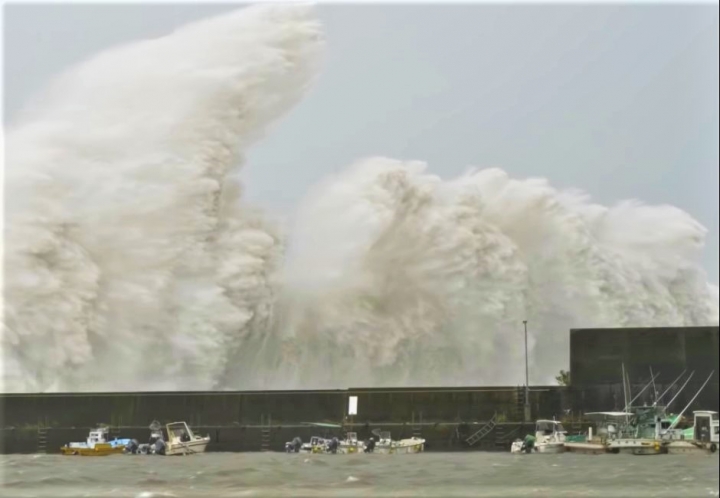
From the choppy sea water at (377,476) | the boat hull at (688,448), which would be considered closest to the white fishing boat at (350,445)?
the choppy sea water at (377,476)

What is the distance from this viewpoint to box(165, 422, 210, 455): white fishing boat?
1864 centimetres

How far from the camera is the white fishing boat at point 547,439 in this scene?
1833cm

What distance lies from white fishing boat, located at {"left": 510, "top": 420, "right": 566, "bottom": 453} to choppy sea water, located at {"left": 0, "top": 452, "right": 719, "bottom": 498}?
36 cm

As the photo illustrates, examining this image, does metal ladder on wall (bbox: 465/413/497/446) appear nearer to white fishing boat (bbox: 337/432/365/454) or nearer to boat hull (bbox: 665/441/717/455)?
white fishing boat (bbox: 337/432/365/454)

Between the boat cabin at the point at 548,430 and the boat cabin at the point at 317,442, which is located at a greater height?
the boat cabin at the point at 548,430

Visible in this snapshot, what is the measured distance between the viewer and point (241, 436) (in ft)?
61.8

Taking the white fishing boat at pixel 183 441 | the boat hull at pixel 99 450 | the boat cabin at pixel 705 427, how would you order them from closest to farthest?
the boat cabin at pixel 705 427 → the white fishing boat at pixel 183 441 → the boat hull at pixel 99 450

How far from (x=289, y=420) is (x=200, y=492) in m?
3.09

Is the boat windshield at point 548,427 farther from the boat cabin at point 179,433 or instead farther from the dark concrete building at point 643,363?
the boat cabin at point 179,433

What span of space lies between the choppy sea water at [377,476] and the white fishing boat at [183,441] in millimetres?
492

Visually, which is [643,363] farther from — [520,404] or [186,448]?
[186,448]

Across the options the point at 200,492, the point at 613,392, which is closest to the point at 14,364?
the point at 200,492

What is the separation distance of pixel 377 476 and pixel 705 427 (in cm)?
557

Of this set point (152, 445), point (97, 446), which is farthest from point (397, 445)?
point (97, 446)
